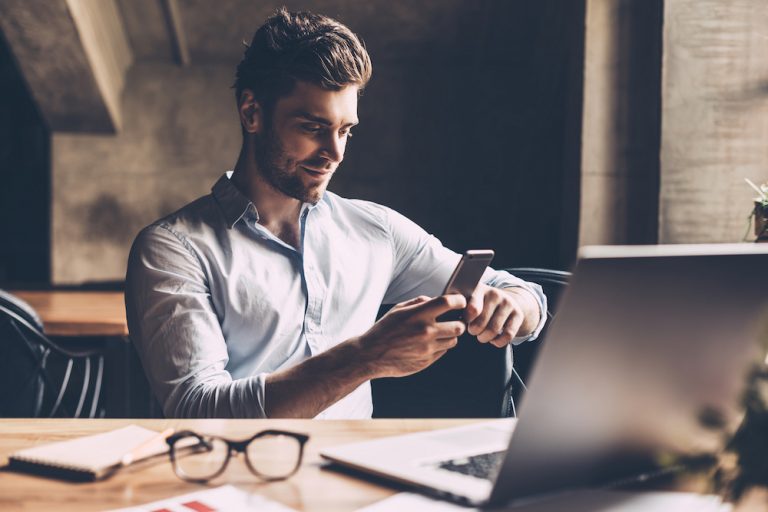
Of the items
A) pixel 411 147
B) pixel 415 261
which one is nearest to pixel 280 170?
pixel 415 261

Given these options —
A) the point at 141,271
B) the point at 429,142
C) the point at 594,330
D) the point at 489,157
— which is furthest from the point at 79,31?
the point at 594,330

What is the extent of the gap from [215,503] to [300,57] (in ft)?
3.71

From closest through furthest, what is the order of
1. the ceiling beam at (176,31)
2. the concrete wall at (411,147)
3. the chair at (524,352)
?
the chair at (524,352) → the ceiling beam at (176,31) → the concrete wall at (411,147)

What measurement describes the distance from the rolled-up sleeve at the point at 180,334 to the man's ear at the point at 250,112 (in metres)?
0.35

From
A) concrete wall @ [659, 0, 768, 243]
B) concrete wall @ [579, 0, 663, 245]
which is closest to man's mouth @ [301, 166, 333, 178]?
concrete wall @ [659, 0, 768, 243]

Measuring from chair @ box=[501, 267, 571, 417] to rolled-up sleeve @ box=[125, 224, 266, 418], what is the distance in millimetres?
780

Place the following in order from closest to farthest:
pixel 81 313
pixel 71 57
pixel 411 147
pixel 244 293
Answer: pixel 244 293, pixel 81 313, pixel 71 57, pixel 411 147

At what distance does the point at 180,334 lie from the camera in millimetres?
1452

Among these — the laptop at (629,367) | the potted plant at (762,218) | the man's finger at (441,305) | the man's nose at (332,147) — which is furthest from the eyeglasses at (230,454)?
the potted plant at (762,218)

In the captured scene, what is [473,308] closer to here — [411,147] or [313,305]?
[313,305]

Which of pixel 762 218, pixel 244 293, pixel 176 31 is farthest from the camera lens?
pixel 176 31

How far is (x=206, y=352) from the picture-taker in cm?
145

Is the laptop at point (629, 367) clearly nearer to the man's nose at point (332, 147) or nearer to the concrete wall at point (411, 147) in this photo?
the man's nose at point (332, 147)

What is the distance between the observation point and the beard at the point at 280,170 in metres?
1.76
